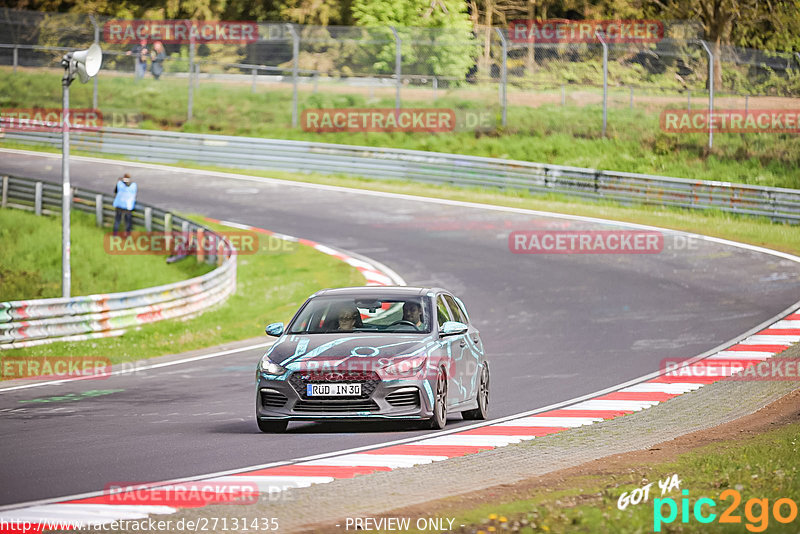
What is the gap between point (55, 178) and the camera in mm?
39125

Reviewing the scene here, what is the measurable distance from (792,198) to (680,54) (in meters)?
7.24

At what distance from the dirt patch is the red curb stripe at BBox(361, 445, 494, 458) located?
125 centimetres

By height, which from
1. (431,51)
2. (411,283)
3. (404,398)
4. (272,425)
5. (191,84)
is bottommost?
(411,283)

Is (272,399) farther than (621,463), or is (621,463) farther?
(272,399)

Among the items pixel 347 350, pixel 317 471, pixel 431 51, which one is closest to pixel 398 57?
pixel 431 51

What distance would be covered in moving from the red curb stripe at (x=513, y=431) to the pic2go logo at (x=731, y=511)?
430 centimetres

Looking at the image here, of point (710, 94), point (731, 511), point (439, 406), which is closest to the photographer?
point (731, 511)

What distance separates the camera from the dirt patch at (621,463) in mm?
7852

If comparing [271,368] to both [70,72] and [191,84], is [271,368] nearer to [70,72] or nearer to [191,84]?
[70,72]

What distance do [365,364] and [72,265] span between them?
1852 centimetres

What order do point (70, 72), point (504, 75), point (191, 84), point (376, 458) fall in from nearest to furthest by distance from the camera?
point (376, 458) → point (70, 72) → point (504, 75) → point (191, 84)

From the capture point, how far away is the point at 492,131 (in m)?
41.6

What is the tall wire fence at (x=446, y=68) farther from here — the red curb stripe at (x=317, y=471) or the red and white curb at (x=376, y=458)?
the red curb stripe at (x=317, y=471)

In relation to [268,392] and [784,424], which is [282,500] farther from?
[784,424]
